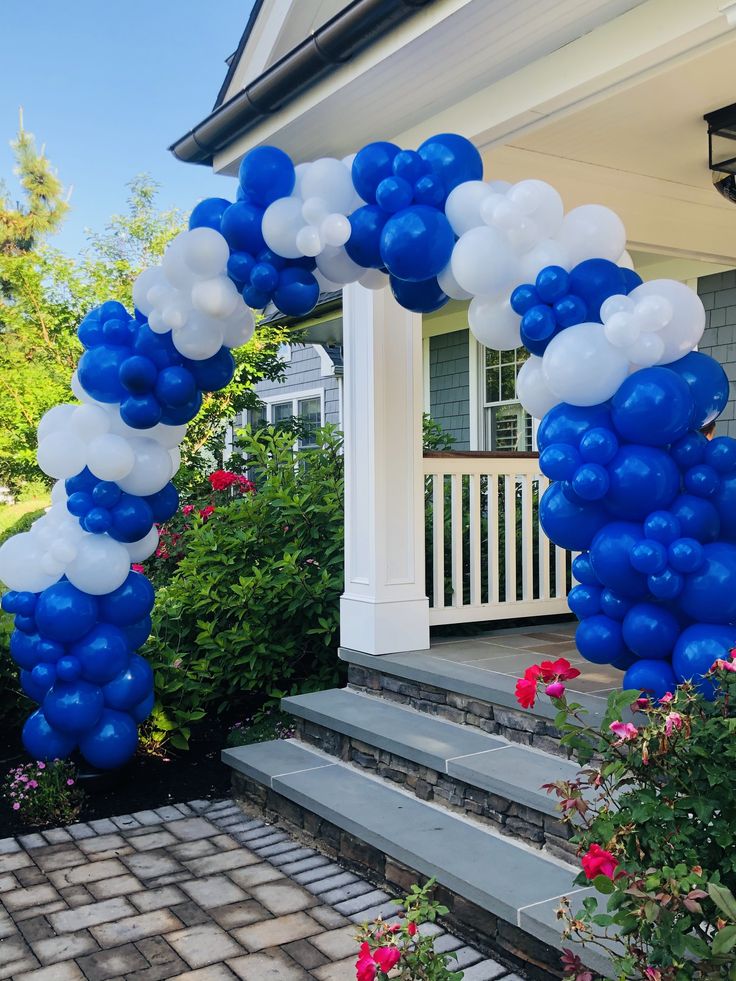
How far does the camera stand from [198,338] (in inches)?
132

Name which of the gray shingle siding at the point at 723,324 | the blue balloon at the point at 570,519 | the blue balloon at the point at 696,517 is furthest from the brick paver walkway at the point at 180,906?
the gray shingle siding at the point at 723,324

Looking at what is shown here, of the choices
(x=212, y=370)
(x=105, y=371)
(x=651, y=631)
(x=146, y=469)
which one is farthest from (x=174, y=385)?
(x=651, y=631)

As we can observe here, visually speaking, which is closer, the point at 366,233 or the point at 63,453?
the point at 366,233

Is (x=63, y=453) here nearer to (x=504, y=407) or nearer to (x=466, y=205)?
(x=466, y=205)

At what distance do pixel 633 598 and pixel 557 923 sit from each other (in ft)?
2.99

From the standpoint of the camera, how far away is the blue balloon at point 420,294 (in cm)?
298

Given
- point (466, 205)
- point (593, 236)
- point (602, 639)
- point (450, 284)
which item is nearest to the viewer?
point (602, 639)

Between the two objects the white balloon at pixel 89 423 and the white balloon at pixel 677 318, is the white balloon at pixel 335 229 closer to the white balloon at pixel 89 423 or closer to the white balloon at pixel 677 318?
the white balloon at pixel 677 318

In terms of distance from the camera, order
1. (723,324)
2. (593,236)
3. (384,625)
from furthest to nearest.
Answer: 1. (723,324)
2. (384,625)
3. (593,236)

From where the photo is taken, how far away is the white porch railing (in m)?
4.78

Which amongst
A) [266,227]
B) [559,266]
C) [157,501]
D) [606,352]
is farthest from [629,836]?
[157,501]

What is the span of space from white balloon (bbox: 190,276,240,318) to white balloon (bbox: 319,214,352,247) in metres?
0.43

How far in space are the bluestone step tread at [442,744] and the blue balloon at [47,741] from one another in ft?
3.43

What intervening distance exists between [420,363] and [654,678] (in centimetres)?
241
